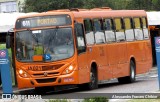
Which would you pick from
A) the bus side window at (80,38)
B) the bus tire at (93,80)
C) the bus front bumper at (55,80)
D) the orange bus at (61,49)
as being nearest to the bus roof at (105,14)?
the orange bus at (61,49)

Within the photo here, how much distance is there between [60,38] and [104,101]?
9359mm

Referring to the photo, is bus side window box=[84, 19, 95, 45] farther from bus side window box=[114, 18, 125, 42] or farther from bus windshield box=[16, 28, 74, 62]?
bus side window box=[114, 18, 125, 42]

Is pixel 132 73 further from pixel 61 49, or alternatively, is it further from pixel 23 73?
pixel 23 73

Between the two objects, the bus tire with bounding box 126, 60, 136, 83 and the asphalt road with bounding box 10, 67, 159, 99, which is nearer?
the asphalt road with bounding box 10, 67, 159, 99

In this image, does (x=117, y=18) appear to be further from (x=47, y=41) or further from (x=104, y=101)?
(x=104, y=101)

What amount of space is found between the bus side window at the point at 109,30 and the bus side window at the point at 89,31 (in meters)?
1.45

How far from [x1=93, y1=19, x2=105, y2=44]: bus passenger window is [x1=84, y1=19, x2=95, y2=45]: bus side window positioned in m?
0.37

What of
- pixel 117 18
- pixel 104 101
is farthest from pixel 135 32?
pixel 104 101

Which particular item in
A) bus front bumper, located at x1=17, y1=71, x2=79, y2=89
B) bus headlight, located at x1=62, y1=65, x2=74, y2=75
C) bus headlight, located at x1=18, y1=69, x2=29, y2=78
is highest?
bus headlight, located at x1=62, y1=65, x2=74, y2=75

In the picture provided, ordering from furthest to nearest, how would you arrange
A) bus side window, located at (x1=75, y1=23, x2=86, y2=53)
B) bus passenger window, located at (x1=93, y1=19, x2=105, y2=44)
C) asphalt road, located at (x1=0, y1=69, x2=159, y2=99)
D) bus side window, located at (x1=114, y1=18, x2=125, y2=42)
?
bus side window, located at (x1=114, y1=18, x2=125, y2=42), bus passenger window, located at (x1=93, y1=19, x2=105, y2=44), bus side window, located at (x1=75, y1=23, x2=86, y2=53), asphalt road, located at (x1=0, y1=69, x2=159, y2=99)

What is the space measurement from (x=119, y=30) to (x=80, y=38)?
419 cm

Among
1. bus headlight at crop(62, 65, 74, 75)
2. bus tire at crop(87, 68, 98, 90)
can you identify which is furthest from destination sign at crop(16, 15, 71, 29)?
bus tire at crop(87, 68, 98, 90)

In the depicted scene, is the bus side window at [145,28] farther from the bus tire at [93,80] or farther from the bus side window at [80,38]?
the bus side window at [80,38]

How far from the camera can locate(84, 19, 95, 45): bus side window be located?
24.5 m
